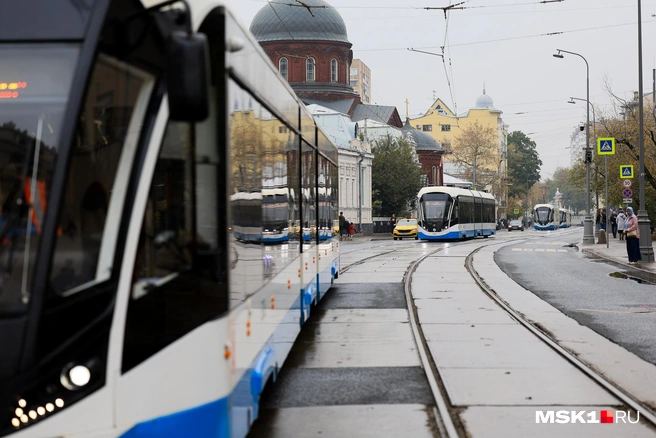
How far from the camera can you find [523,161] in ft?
531

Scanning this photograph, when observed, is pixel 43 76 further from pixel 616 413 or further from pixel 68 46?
pixel 616 413

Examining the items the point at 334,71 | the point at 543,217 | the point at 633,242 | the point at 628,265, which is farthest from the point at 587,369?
the point at 543,217

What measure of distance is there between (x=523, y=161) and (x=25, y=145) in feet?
528

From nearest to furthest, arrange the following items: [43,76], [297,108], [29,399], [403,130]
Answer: [29,399]
[43,76]
[297,108]
[403,130]

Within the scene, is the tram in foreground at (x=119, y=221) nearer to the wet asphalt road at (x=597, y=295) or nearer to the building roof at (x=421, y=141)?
the wet asphalt road at (x=597, y=295)

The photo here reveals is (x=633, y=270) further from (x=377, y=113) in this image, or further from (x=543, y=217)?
(x=543, y=217)

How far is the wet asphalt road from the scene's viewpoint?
43.8 feet

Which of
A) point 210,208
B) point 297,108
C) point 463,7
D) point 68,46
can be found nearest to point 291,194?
point 297,108

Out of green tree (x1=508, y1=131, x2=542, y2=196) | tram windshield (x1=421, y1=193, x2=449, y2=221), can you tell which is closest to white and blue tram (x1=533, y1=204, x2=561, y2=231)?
green tree (x1=508, y1=131, x2=542, y2=196)

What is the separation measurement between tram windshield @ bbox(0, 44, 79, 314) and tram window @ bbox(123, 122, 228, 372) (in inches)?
23.3

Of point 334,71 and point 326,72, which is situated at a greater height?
point 334,71

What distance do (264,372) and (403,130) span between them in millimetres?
102694

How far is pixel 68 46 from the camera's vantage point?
4.71 meters

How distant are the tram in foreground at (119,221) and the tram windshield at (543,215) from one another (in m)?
104
